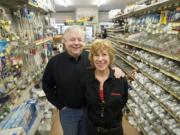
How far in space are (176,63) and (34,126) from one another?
2.02 metres

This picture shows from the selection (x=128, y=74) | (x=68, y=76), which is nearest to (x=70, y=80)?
(x=68, y=76)

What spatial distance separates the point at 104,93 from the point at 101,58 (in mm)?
315

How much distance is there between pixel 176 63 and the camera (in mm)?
2881

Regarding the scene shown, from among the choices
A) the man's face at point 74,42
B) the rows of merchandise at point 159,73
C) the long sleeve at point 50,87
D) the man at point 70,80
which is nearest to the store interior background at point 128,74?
the rows of merchandise at point 159,73

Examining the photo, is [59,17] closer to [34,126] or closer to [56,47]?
[56,47]

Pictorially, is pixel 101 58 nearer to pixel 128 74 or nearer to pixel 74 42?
pixel 74 42

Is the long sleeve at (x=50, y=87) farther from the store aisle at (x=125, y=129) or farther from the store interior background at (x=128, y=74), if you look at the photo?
the store aisle at (x=125, y=129)

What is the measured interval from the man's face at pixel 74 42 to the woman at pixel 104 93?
238mm

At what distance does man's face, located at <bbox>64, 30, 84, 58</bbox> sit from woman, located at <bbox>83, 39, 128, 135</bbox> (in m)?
0.24

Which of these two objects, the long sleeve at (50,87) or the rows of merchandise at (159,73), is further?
the rows of merchandise at (159,73)

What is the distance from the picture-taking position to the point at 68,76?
219 centimetres

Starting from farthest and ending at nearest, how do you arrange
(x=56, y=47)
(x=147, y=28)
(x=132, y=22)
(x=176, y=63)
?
(x=56, y=47) → (x=132, y=22) → (x=147, y=28) → (x=176, y=63)

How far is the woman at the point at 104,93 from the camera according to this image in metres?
1.86

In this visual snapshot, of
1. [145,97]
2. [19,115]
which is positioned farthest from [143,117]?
[19,115]
